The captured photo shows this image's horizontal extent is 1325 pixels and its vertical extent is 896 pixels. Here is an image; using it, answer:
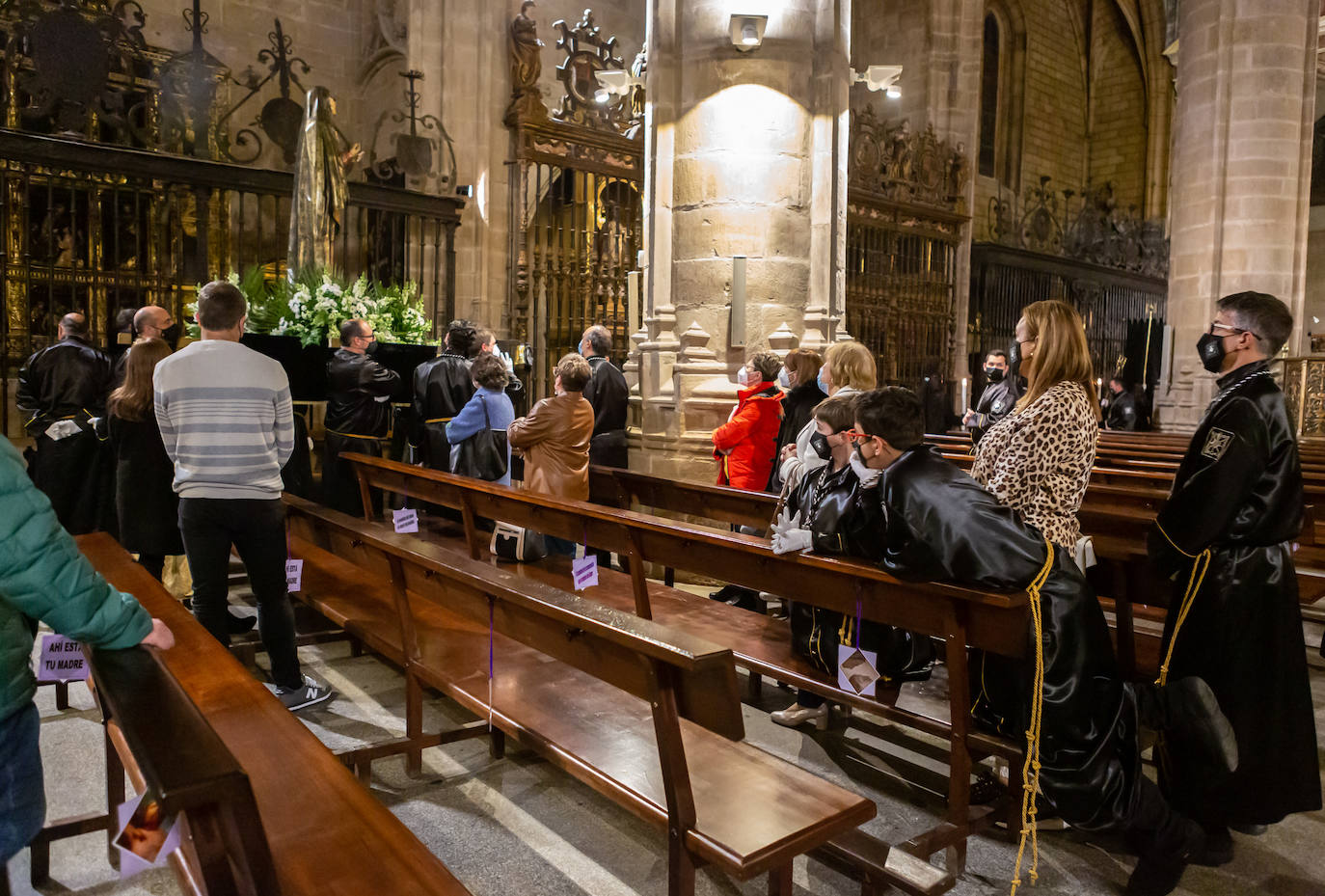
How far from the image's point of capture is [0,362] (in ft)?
25.7

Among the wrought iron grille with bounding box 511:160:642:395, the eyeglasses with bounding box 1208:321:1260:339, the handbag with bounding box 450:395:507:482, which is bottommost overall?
the handbag with bounding box 450:395:507:482

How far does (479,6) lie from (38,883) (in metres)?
10.5

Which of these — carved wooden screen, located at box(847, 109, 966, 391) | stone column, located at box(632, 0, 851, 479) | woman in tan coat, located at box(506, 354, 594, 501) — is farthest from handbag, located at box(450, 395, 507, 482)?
carved wooden screen, located at box(847, 109, 966, 391)

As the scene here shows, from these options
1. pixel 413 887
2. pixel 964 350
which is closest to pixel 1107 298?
pixel 964 350

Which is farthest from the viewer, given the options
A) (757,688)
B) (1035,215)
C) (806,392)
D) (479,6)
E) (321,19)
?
(1035,215)

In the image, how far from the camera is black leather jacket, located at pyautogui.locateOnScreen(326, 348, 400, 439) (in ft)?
18.4

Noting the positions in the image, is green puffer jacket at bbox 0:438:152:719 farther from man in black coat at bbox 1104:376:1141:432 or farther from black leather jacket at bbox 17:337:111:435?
man in black coat at bbox 1104:376:1141:432

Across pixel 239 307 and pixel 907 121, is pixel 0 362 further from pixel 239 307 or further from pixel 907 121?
pixel 907 121

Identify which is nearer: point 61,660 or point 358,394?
point 61,660

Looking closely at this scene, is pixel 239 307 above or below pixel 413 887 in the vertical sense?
above

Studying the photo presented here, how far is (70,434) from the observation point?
5605 mm

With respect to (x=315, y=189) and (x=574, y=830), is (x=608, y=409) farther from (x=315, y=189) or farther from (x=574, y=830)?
(x=574, y=830)

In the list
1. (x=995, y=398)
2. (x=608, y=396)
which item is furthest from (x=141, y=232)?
(x=995, y=398)

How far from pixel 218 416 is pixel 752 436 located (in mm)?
2960
